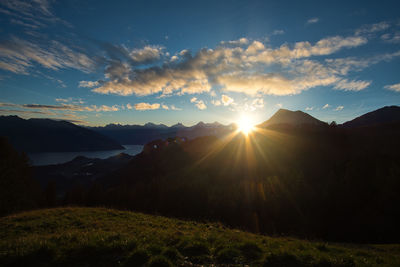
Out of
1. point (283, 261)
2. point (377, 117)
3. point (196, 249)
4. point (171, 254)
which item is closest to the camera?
point (171, 254)

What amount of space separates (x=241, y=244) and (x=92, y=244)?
25.1 ft

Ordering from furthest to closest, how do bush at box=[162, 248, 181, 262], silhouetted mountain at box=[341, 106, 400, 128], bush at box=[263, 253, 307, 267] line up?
1. silhouetted mountain at box=[341, 106, 400, 128]
2. bush at box=[263, 253, 307, 267]
3. bush at box=[162, 248, 181, 262]

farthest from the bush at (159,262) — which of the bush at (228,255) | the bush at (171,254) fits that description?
the bush at (228,255)

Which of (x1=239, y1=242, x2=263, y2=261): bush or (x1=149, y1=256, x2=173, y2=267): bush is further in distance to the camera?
(x1=239, y1=242, x2=263, y2=261): bush

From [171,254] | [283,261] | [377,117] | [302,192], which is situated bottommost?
[302,192]

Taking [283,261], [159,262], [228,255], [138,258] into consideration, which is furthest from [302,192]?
[138,258]

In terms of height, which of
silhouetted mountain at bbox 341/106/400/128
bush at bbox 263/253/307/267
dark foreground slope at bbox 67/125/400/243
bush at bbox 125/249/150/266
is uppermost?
silhouetted mountain at bbox 341/106/400/128

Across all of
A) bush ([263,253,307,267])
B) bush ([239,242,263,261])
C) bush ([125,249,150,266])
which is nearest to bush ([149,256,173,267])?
bush ([125,249,150,266])

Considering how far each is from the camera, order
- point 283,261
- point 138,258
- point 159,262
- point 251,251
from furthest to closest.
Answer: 1. point 251,251
2. point 283,261
3. point 138,258
4. point 159,262

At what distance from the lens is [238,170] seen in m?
78.6

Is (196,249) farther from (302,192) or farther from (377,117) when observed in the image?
(377,117)

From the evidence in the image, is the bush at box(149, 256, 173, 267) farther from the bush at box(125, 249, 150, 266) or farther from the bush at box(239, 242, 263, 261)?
the bush at box(239, 242, 263, 261)

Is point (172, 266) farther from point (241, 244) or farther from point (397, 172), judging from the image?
point (397, 172)

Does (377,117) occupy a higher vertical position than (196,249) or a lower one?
higher
